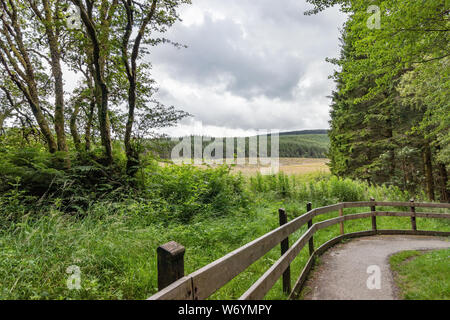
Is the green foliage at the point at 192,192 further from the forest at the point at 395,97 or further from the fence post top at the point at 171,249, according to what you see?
the forest at the point at 395,97

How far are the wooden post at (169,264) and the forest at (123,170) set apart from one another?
5.04 ft

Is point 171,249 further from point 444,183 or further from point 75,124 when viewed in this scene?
point 444,183

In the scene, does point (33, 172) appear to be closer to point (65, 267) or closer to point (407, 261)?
point (65, 267)

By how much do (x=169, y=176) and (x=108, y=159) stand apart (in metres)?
2.21

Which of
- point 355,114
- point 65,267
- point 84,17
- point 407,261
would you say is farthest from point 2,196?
point 355,114

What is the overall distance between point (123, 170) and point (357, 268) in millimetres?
7199

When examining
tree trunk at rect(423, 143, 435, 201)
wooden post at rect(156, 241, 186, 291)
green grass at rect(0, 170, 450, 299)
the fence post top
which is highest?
tree trunk at rect(423, 143, 435, 201)

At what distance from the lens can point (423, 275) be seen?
4.31 m

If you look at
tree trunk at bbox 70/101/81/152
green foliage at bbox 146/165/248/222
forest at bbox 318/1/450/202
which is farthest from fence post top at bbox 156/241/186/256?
tree trunk at bbox 70/101/81/152

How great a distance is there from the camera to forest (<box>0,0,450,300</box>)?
11.1ft

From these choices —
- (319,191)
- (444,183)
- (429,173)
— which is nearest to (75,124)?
(319,191)

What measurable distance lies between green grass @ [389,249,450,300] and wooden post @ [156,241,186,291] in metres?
3.84

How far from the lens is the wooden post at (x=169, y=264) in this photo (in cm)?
143

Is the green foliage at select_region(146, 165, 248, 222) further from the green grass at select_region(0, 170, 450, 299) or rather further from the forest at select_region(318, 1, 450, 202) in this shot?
the forest at select_region(318, 1, 450, 202)
